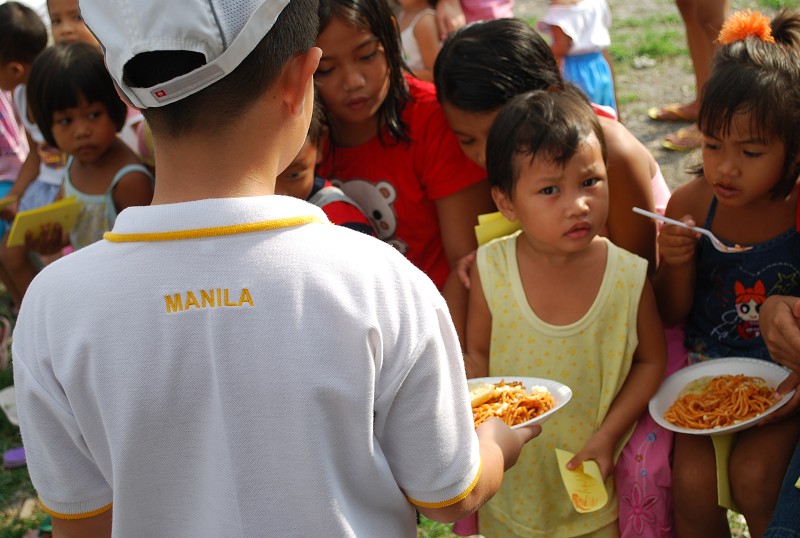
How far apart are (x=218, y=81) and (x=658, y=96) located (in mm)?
5728

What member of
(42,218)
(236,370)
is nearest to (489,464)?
(236,370)


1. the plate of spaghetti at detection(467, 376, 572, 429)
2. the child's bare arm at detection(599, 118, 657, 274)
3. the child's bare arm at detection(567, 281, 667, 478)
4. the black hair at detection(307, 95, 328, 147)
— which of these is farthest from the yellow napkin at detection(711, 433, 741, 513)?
the black hair at detection(307, 95, 328, 147)

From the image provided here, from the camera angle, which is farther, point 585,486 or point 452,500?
point 585,486

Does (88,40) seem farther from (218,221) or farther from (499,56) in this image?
(218,221)

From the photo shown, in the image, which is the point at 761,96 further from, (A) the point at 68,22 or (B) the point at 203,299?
(A) the point at 68,22

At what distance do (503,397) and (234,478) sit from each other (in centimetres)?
102

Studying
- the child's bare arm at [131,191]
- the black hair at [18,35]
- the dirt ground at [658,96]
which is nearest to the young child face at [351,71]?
the child's bare arm at [131,191]

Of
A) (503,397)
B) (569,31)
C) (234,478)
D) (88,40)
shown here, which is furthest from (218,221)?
(569,31)

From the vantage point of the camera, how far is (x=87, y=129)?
368 centimetres

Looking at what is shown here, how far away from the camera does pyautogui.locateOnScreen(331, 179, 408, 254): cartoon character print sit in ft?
9.04

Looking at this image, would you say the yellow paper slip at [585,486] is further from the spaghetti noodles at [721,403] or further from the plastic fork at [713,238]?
the plastic fork at [713,238]

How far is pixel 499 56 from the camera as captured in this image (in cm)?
254

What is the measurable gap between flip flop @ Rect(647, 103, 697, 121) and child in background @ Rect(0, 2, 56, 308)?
3880 millimetres

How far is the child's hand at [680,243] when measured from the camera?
7.59 feet
